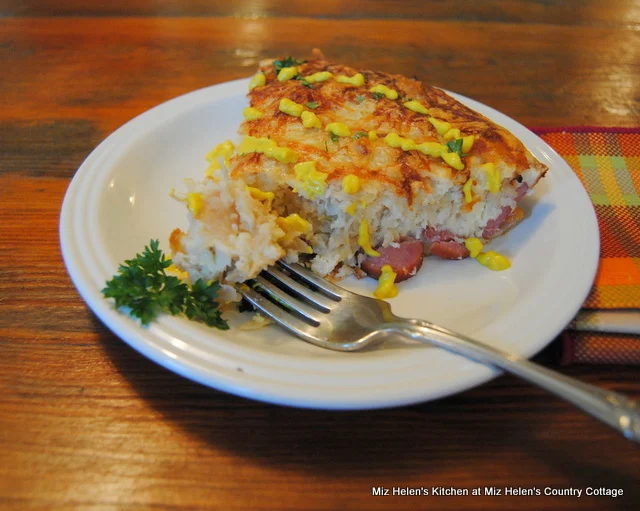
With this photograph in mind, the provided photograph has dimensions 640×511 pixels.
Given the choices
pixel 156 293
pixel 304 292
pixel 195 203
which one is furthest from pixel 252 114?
pixel 156 293

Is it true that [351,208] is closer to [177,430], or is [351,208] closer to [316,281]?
[316,281]

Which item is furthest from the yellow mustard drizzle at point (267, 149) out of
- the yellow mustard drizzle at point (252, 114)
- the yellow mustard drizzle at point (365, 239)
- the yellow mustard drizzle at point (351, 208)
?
the yellow mustard drizzle at point (365, 239)

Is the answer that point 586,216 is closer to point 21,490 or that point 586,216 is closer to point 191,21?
point 21,490

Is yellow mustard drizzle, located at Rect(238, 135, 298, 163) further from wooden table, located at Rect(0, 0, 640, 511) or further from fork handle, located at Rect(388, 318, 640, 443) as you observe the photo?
wooden table, located at Rect(0, 0, 640, 511)

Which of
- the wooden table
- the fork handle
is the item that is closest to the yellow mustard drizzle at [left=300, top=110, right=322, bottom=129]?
the fork handle

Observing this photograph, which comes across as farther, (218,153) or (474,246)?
(218,153)

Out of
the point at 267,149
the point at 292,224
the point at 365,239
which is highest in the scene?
the point at 267,149
